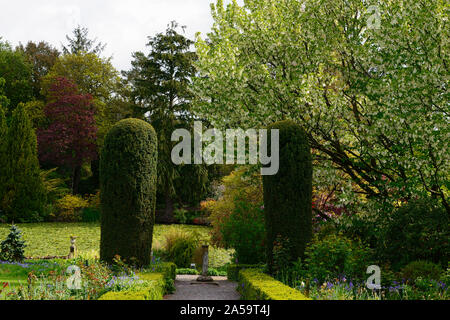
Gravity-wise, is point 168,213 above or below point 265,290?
below

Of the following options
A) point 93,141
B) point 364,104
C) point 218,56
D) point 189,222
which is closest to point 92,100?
point 93,141

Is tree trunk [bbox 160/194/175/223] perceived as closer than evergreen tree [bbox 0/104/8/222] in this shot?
No

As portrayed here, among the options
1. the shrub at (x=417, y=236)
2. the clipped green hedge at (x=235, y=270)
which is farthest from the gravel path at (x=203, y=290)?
the shrub at (x=417, y=236)

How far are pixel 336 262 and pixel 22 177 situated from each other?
18.2m

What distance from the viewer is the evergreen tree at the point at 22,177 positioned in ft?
67.2

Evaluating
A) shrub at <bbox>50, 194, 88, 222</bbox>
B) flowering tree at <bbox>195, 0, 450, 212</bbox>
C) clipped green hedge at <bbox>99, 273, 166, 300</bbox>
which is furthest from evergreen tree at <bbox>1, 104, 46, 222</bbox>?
clipped green hedge at <bbox>99, 273, 166, 300</bbox>

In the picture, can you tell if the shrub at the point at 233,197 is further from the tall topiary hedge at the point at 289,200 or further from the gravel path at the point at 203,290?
the tall topiary hedge at the point at 289,200

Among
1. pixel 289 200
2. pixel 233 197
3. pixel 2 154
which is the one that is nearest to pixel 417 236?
pixel 289 200

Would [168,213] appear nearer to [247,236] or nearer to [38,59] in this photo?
[247,236]

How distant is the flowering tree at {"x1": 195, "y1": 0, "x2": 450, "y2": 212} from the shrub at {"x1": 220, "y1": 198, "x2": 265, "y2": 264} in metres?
2.11

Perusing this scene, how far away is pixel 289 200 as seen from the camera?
826 cm

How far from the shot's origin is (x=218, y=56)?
9961 mm

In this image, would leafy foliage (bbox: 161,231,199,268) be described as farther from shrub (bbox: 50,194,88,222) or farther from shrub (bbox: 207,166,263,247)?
shrub (bbox: 50,194,88,222)

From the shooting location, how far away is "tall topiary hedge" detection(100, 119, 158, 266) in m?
8.41
